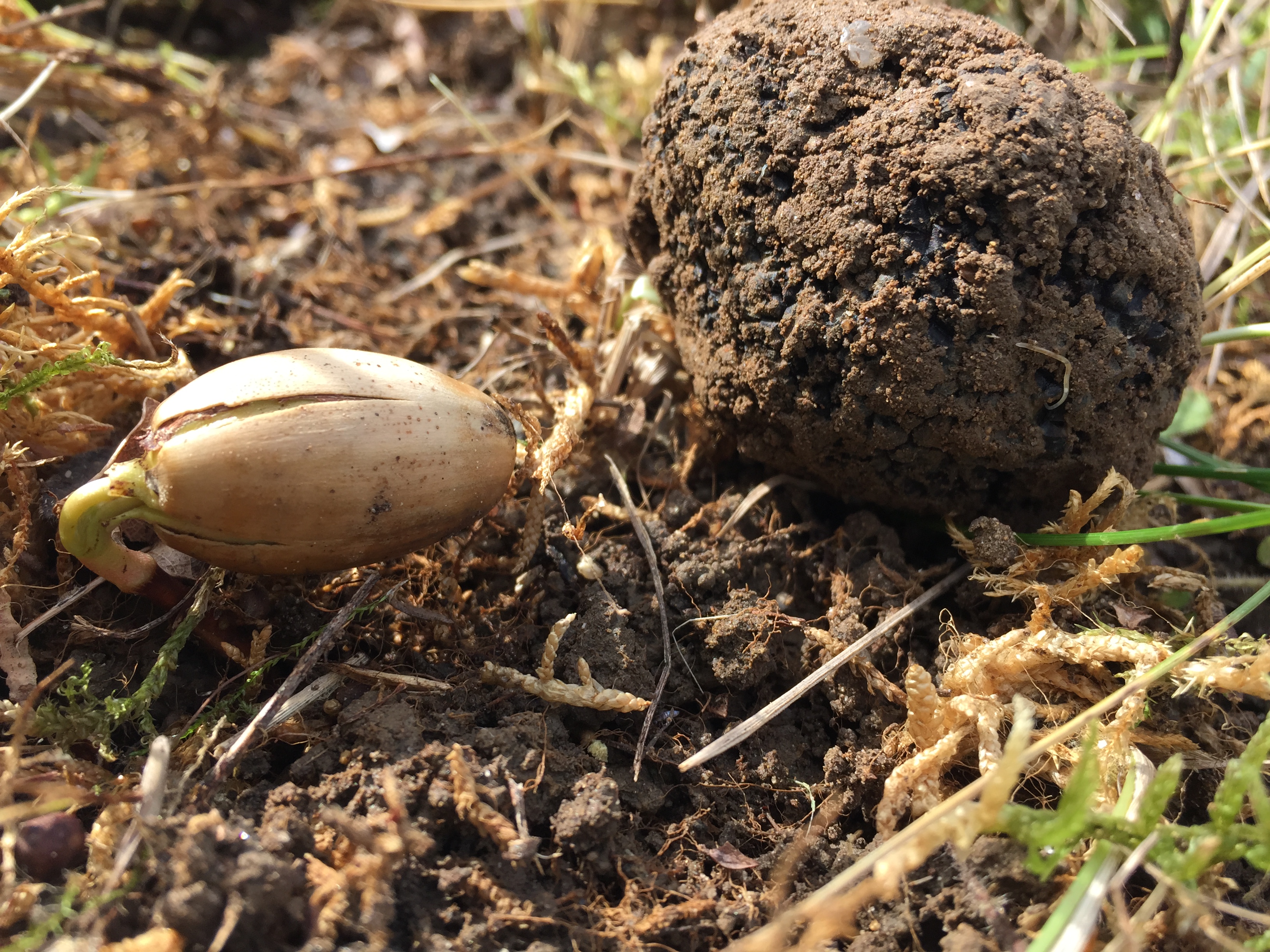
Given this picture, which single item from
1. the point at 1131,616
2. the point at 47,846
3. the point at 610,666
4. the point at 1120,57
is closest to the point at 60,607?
the point at 47,846

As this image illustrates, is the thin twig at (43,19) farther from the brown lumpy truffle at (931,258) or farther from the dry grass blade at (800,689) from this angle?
the dry grass blade at (800,689)

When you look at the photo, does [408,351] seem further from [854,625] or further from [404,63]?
[404,63]

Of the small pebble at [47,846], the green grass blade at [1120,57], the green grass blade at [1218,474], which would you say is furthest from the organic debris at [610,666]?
the green grass blade at [1120,57]

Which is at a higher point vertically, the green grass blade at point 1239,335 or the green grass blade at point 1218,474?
the green grass blade at point 1239,335

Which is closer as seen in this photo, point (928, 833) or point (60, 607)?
point (928, 833)

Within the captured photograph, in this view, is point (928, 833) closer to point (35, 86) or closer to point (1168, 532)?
point (1168, 532)

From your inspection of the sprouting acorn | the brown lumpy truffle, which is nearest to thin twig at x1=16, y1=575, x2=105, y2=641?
the sprouting acorn

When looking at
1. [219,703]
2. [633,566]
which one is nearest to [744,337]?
[633,566]
